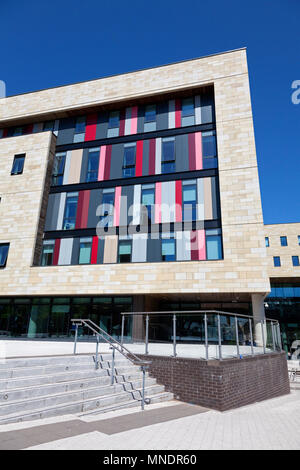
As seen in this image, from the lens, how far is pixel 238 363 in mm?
9383

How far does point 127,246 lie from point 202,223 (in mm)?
5145

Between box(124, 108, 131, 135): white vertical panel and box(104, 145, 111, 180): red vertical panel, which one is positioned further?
box(124, 108, 131, 135): white vertical panel

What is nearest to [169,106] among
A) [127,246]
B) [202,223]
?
[202,223]

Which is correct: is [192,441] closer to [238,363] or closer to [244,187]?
[238,363]

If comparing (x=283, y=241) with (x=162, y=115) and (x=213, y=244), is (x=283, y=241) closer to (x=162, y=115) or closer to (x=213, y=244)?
(x=213, y=244)

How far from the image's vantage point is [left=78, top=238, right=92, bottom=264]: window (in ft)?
68.3

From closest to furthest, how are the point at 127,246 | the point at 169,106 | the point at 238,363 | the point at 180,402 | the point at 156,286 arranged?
the point at 180,402 → the point at 238,363 → the point at 156,286 → the point at 127,246 → the point at 169,106

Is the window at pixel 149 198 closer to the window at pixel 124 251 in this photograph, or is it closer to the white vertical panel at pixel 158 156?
the white vertical panel at pixel 158 156

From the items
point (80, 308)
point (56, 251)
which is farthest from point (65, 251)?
point (80, 308)

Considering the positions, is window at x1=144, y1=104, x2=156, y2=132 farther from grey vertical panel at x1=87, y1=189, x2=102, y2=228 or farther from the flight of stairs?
the flight of stairs

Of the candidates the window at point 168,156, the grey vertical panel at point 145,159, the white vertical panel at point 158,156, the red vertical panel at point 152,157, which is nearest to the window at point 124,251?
the grey vertical panel at point 145,159

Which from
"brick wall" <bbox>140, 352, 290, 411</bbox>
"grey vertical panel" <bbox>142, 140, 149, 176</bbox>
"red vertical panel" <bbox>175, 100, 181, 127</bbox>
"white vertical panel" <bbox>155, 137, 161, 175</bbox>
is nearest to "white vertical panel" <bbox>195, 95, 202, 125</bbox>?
"red vertical panel" <bbox>175, 100, 181, 127</bbox>

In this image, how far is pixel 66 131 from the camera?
25.0 metres

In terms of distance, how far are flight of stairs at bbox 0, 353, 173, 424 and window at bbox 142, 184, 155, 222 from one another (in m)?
12.4
